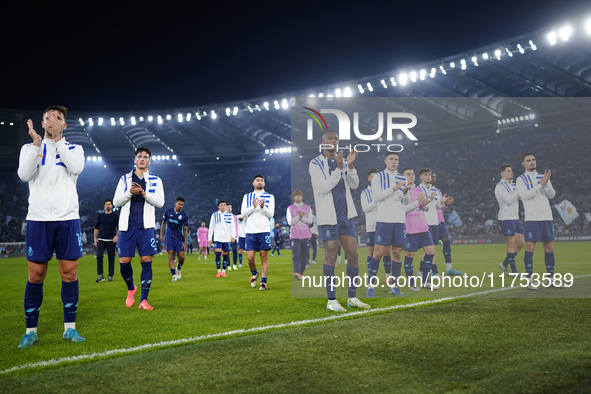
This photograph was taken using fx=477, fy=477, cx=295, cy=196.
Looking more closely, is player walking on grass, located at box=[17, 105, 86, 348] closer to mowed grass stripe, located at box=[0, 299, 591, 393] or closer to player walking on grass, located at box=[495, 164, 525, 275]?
mowed grass stripe, located at box=[0, 299, 591, 393]

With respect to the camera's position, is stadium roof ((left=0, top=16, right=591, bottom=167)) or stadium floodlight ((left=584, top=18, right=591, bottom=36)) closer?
stadium floodlight ((left=584, top=18, right=591, bottom=36))

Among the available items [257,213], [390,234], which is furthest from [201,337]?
[257,213]

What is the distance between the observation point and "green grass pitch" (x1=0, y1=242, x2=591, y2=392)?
319cm

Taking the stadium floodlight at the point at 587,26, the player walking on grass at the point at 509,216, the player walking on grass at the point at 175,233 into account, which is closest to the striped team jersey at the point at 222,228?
the player walking on grass at the point at 175,233

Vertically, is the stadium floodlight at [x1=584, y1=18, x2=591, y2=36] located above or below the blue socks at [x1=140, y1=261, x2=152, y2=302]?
above

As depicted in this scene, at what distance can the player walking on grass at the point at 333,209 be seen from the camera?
636 centimetres

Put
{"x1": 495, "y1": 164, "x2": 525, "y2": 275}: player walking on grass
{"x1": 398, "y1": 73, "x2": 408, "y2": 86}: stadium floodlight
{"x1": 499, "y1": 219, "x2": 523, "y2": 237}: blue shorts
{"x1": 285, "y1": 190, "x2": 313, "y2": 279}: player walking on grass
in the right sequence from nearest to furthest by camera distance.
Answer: {"x1": 495, "y1": 164, "x2": 525, "y2": 275}: player walking on grass
{"x1": 499, "y1": 219, "x2": 523, "y2": 237}: blue shorts
{"x1": 285, "y1": 190, "x2": 313, "y2": 279}: player walking on grass
{"x1": 398, "y1": 73, "x2": 408, "y2": 86}: stadium floodlight

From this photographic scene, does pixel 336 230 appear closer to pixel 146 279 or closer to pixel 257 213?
pixel 146 279

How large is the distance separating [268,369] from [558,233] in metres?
25.8

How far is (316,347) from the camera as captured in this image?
4145mm

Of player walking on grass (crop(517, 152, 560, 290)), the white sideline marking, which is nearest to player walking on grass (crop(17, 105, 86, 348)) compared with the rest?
the white sideline marking

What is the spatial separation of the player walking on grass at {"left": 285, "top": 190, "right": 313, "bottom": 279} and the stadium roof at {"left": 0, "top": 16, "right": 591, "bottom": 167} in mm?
10413

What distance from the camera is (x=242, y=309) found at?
22.4 ft

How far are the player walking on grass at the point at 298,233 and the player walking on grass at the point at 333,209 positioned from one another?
502cm
